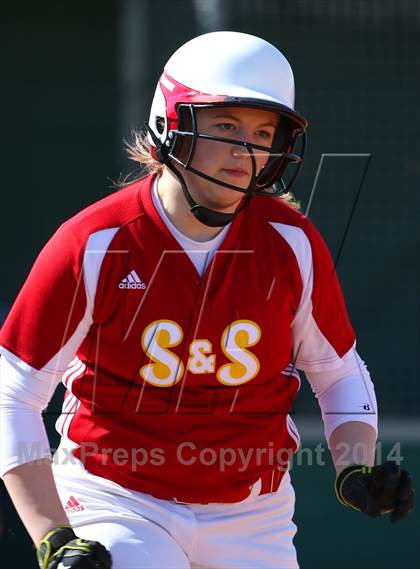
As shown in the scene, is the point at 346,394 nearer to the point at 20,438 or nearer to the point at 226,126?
the point at 226,126

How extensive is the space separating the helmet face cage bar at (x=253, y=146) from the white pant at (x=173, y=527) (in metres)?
0.79

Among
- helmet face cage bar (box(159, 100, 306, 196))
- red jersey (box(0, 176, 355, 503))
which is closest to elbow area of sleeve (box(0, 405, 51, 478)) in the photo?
red jersey (box(0, 176, 355, 503))

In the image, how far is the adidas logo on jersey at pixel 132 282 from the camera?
8.91ft

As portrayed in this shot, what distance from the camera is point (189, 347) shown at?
2758 mm

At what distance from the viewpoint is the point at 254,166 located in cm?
271

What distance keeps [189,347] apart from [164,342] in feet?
0.20

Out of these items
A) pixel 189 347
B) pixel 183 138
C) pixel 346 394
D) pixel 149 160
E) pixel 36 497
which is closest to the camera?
pixel 36 497

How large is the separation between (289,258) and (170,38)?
2925 mm

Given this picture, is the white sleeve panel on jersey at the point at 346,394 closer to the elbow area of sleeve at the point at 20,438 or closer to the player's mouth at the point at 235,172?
the player's mouth at the point at 235,172

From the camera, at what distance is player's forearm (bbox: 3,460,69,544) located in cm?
251

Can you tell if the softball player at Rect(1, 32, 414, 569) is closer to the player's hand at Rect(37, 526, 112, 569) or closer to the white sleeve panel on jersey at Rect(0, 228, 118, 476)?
the white sleeve panel on jersey at Rect(0, 228, 118, 476)

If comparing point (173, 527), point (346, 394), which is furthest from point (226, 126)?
point (173, 527)

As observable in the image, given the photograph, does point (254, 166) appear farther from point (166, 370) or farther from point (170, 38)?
point (170, 38)

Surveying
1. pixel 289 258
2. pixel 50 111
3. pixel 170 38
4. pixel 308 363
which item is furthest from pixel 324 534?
pixel 50 111
